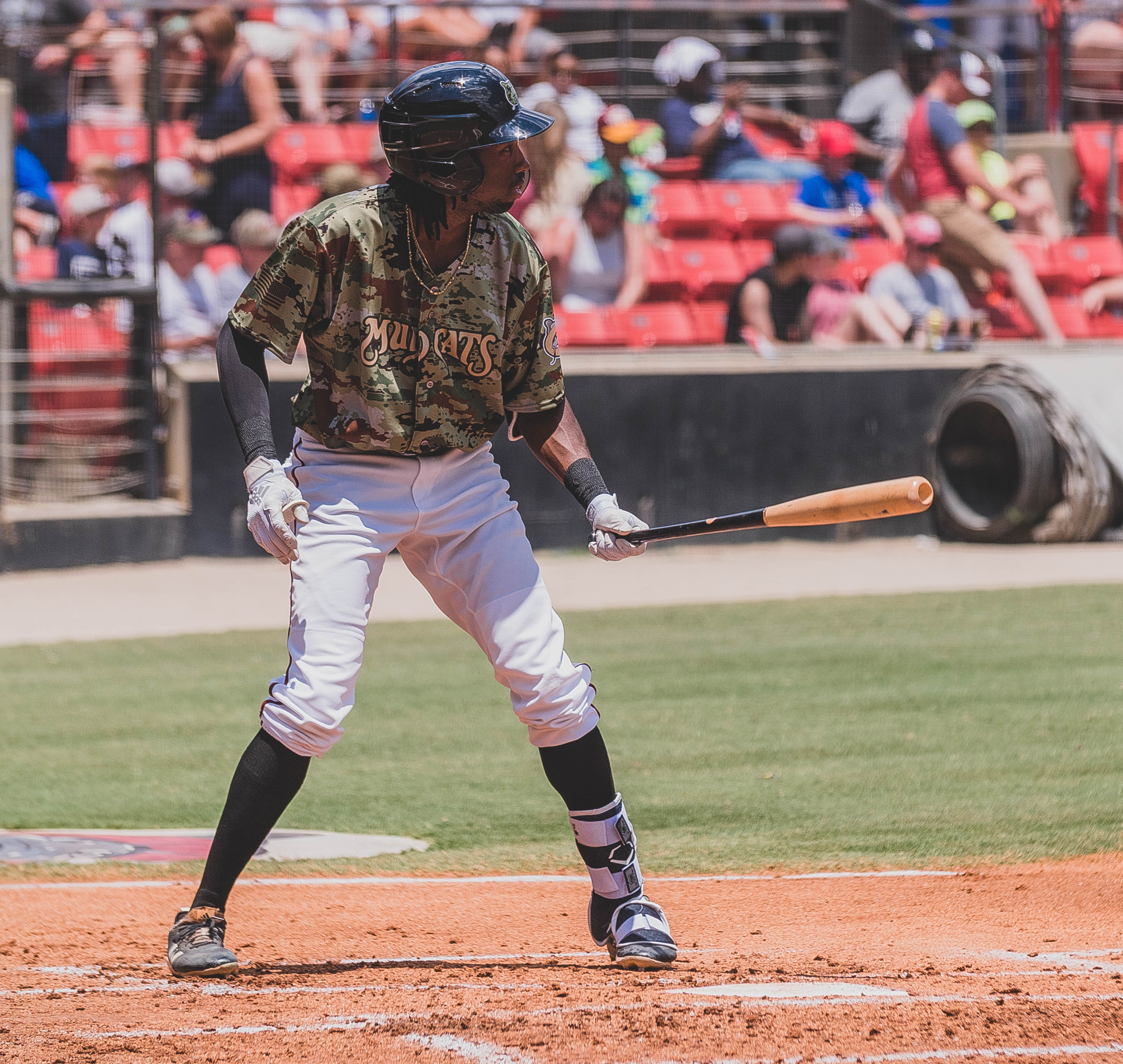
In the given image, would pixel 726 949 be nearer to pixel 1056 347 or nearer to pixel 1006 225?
pixel 1056 347

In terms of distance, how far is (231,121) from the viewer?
12.9 m

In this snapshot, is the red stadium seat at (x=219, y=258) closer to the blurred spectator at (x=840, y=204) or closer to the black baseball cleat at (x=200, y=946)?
the blurred spectator at (x=840, y=204)

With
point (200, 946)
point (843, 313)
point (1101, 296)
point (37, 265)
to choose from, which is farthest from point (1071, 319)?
point (200, 946)

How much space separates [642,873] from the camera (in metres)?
4.93

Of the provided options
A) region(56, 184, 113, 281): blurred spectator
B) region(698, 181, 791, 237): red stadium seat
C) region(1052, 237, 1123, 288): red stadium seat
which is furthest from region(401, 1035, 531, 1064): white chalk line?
region(1052, 237, 1123, 288): red stadium seat

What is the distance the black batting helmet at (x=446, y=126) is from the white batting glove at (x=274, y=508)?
724 millimetres

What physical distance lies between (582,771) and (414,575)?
0.60 m

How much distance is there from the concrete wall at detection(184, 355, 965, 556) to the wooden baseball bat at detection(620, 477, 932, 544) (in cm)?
814

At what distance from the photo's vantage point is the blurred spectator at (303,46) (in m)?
13.7

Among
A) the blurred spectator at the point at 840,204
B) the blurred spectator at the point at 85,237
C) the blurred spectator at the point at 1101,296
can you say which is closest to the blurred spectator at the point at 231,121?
the blurred spectator at the point at 85,237

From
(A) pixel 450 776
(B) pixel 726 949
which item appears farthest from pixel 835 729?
(B) pixel 726 949

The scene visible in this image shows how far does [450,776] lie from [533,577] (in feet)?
8.62

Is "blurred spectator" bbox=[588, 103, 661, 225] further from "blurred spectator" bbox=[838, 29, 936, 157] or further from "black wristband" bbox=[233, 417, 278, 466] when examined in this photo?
"black wristband" bbox=[233, 417, 278, 466]

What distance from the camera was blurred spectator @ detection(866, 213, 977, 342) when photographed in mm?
13562
